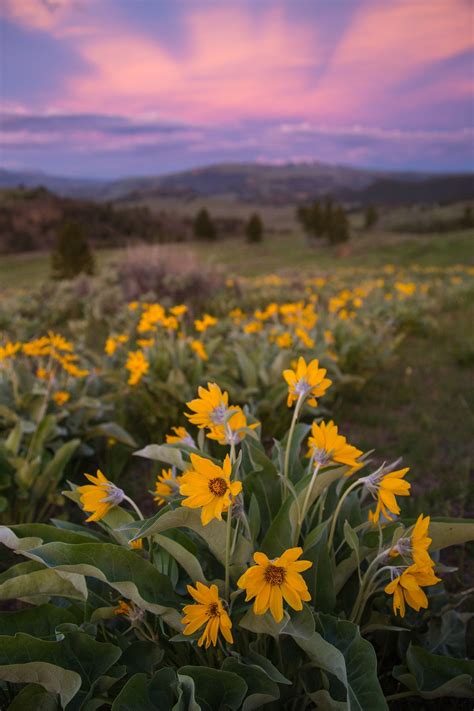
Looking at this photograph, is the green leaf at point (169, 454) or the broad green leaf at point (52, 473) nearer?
the green leaf at point (169, 454)

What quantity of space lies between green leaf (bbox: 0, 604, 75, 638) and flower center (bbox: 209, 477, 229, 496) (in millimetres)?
652

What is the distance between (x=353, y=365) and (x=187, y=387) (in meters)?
1.91

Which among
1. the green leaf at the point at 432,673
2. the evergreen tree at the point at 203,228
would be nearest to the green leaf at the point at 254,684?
the green leaf at the point at 432,673

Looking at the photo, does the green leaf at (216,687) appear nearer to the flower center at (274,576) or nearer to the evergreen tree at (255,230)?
the flower center at (274,576)

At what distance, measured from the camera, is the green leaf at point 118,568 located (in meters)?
1.24

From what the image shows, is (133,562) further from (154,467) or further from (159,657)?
(154,467)

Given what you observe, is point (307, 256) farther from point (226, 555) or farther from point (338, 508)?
point (226, 555)

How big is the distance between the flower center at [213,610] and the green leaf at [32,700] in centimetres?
46

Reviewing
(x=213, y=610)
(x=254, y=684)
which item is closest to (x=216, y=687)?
(x=254, y=684)

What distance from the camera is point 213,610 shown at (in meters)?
1.17

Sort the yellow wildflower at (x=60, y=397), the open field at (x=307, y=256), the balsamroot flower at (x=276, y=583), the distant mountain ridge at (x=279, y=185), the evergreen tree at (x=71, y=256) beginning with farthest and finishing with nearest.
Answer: the distant mountain ridge at (x=279, y=185) → the evergreen tree at (x=71, y=256) → the open field at (x=307, y=256) → the yellow wildflower at (x=60, y=397) → the balsamroot flower at (x=276, y=583)

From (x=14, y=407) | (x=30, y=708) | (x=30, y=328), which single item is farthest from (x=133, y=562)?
(x=30, y=328)

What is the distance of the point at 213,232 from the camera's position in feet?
171

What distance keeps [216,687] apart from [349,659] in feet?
1.07
